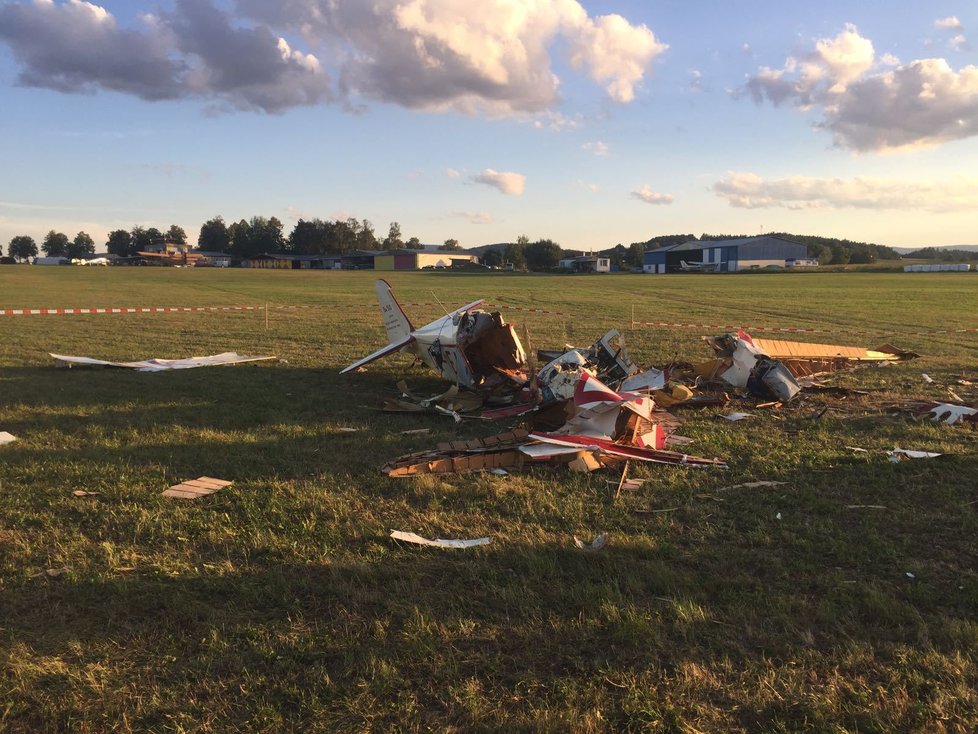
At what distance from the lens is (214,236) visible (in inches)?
7323

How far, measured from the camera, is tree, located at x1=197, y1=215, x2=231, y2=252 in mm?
183375

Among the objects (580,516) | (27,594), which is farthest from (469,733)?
(27,594)

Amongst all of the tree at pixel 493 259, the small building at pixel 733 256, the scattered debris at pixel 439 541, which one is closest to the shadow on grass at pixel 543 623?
the scattered debris at pixel 439 541

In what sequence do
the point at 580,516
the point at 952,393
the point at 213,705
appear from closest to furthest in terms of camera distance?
the point at 213,705 → the point at 580,516 → the point at 952,393

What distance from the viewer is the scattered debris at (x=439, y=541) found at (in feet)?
15.8

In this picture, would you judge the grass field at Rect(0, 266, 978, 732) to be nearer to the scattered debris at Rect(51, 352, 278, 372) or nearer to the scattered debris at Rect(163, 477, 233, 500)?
the scattered debris at Rect(163, 477, 233, 500)

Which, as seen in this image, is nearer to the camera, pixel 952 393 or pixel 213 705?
pixel 213 705

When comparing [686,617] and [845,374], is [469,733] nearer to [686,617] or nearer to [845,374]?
[686,617]

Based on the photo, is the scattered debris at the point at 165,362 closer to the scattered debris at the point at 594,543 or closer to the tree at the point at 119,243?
the scattered debris at the point at 594,543

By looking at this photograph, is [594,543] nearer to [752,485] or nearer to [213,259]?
[752,485]

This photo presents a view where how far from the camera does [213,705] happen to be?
3.09 meters

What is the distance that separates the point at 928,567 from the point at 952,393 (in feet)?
25.0

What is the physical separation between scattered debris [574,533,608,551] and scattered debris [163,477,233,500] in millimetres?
3497

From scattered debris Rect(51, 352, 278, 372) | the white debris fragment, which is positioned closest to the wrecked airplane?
scattered debris Rect(51, 352, 278, 372)
